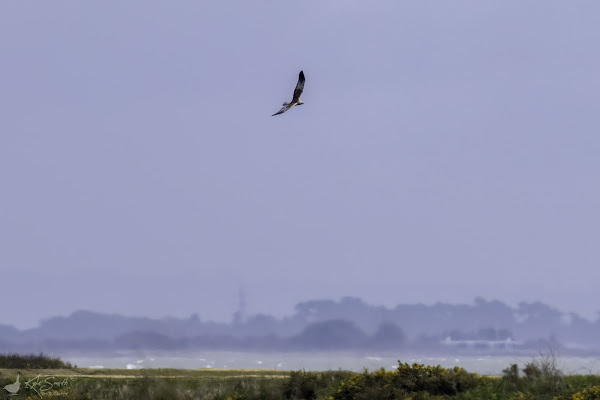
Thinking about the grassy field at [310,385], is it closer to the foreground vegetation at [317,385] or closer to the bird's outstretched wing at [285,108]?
the foreground vegetation at [317,385]

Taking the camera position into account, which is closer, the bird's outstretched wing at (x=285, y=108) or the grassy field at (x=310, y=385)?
the bird's outstretched wing at (x=285, y=108)

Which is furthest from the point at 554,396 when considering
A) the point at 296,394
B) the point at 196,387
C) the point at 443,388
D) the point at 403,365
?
the point at 196,387

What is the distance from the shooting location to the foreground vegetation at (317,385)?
1997cm

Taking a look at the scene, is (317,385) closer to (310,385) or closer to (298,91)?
(310,385)

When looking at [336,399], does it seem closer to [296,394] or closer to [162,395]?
[296,394]

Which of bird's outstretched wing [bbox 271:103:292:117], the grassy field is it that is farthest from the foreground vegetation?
bird's outstretched wing [bbox 271:103:292:117]

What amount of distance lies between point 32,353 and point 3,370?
3.30m

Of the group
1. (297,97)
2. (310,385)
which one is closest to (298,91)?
(297,97)

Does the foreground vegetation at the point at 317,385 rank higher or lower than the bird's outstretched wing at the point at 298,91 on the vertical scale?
lower

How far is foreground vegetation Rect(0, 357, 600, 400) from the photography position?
20.0m

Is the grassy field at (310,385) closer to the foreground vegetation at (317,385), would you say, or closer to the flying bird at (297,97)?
the foreground vegetation at (317,385)

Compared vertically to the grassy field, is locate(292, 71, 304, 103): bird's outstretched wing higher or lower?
higher

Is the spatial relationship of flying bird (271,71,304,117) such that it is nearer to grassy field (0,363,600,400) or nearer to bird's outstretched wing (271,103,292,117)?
bird's outstretched wing (271,103,292,117)

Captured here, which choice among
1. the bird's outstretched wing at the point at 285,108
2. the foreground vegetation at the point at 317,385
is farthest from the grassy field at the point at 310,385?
the bird's outstretched wing at the point at 285,108
